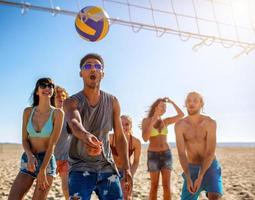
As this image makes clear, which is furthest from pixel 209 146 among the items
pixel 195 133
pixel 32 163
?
pixel 32 163

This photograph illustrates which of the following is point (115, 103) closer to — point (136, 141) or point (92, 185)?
point (92, 185)

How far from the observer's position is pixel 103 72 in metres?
2.25

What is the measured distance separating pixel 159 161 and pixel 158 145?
8.8 inches

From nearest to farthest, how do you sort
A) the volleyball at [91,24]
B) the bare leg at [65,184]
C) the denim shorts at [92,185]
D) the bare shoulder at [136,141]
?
the denim shorts at [92,185] < the bare leg at [65,184] < the bare shoulder at [136,141] < the volleyball at [91,24]

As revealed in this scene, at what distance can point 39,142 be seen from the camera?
2.82 metres

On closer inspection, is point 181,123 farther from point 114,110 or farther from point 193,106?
point 114,110

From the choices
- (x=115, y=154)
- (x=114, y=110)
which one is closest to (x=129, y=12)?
(x=115, y=154)

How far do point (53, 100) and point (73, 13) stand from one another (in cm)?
227

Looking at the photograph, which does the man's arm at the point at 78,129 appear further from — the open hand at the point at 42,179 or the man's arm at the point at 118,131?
the open hand at the point at 42,179

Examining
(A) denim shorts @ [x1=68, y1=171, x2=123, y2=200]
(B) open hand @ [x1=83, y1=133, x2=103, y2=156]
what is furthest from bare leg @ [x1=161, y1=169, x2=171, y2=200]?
(B) open hand @ [x1=83, y1=133, x2=103, y2=156]

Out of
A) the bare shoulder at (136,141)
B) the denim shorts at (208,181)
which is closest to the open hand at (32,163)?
the denim shorts at (208,181)

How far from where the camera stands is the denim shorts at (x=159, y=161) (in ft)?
14.1

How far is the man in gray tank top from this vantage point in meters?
2.08

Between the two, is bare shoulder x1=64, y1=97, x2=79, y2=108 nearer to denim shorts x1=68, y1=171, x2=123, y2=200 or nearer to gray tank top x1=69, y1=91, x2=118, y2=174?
gray tank top x1=69, y1=91, x2=118, y2=174
